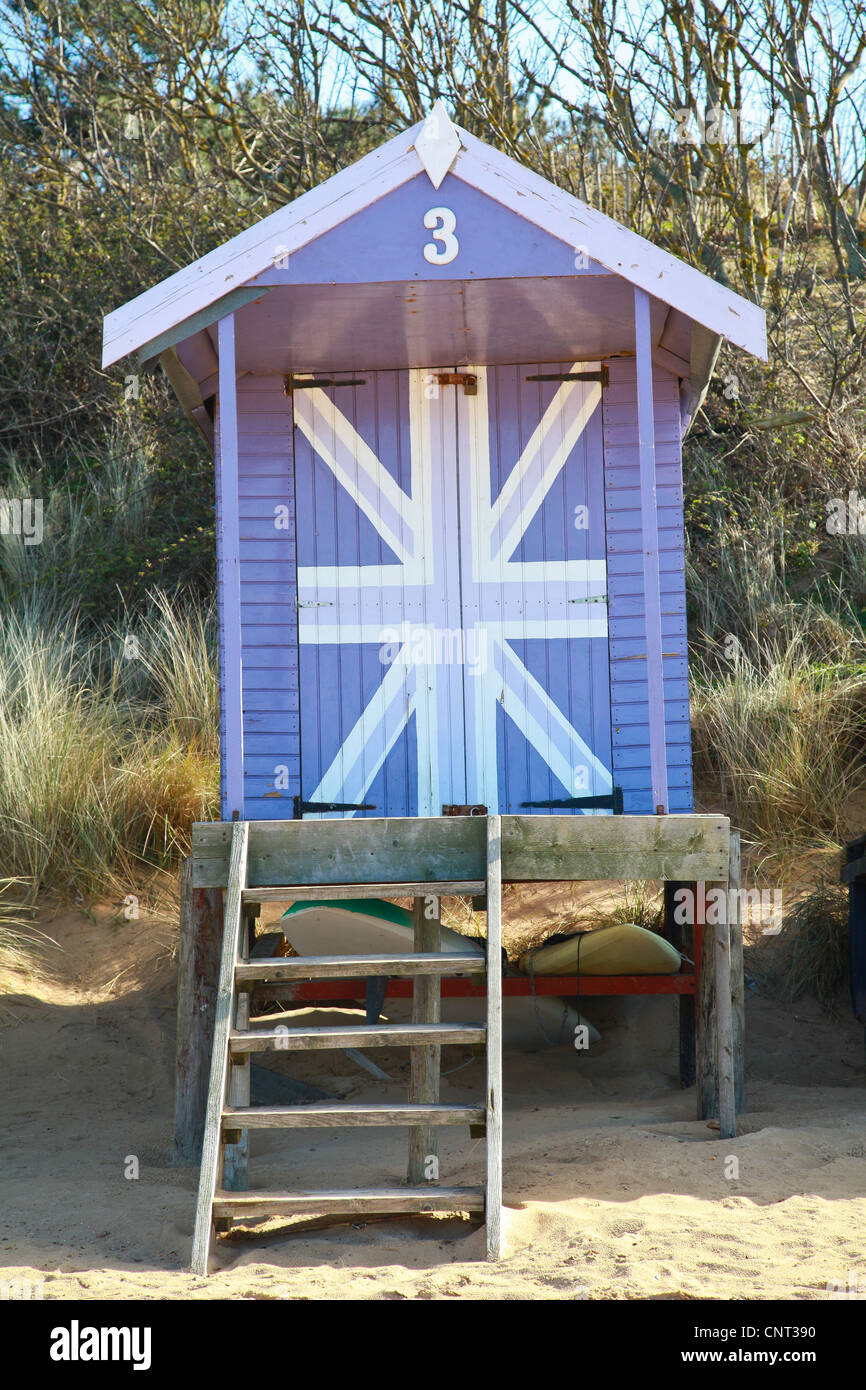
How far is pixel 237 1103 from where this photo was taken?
15.9ft

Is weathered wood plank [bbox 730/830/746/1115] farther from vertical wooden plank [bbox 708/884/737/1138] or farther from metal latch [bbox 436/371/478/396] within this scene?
metal latch [bbox 436/371/478/396]

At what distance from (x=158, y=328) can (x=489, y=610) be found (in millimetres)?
2239

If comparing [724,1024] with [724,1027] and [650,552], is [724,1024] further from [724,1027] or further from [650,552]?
[650,552]

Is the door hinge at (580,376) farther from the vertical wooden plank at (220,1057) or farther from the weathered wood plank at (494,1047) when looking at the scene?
the vertical wooden plank at (220,1057)

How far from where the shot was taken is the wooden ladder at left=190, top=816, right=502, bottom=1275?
165 inches

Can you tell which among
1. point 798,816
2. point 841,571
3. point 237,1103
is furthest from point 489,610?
point 841,571

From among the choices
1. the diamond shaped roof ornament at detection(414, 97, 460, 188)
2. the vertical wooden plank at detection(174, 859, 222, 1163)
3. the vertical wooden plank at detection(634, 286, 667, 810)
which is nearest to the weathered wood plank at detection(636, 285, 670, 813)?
the vertical wooden plank at detection(634, 286, 667, 810)

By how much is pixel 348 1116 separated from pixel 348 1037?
286 millimetres

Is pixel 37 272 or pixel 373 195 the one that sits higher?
pixel 37 272

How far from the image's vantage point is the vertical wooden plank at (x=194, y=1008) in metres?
5.79

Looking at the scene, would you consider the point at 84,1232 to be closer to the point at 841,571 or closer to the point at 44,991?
the point at 44,991

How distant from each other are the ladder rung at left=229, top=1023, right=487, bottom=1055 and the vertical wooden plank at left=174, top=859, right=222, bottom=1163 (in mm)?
1373

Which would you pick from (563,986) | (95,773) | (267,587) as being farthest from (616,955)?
(95,773)

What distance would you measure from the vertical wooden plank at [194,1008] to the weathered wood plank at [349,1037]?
4.50ft
